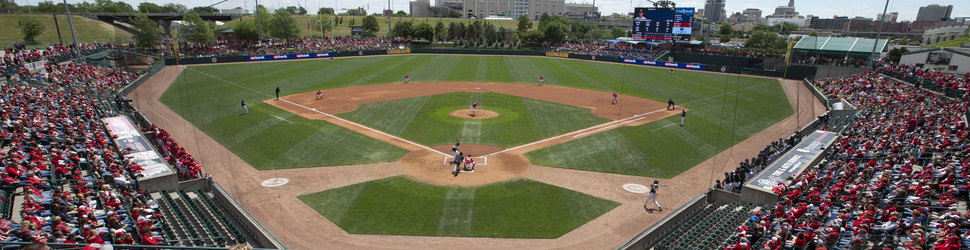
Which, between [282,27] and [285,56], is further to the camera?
[282,27]

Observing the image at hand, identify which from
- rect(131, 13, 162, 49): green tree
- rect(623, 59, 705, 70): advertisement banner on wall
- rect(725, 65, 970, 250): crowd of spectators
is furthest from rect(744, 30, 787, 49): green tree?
rect(131, 13, 162, 49): green tree

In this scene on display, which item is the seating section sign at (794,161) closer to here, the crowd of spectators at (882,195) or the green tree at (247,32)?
the crowd of spectators at (882,195)

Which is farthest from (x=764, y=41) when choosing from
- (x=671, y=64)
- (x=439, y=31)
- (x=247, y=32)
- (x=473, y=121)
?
(x=247, y=32)

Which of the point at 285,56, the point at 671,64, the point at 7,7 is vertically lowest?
the point at 671,64

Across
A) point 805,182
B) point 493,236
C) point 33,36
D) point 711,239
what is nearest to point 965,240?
point 711,239

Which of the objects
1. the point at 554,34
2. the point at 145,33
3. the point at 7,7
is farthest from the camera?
the point at 554,34

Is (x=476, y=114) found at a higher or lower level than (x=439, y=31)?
lower

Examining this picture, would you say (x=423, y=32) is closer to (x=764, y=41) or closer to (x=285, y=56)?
(x=285, y=56)
